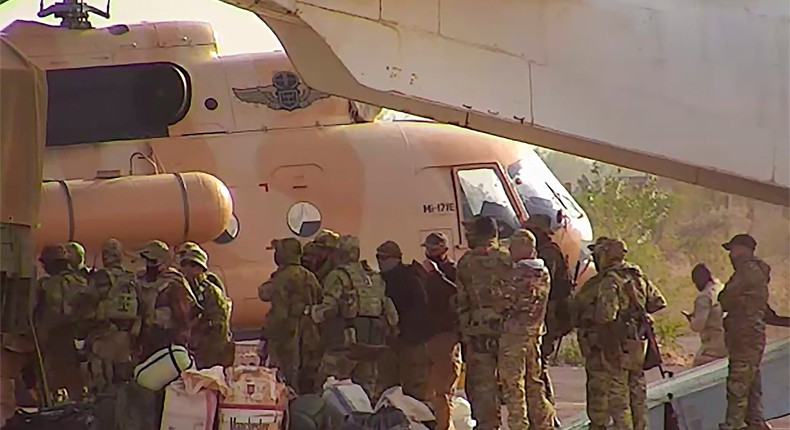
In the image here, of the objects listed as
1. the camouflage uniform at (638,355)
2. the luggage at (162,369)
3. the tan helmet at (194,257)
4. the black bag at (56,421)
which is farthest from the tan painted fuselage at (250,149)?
the black bag at (56,421)

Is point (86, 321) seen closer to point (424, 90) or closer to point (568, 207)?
point (424, 90)

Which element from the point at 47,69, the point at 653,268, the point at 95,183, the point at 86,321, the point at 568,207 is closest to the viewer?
the point at 86,321

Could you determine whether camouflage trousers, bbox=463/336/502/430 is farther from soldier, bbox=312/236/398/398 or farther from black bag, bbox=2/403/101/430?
black bag, bbox=2/403/101/430

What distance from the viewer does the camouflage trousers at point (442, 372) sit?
843cm

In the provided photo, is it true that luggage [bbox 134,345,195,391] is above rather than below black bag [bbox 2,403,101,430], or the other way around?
above

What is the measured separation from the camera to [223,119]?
1112cm

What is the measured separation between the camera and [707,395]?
8711mm

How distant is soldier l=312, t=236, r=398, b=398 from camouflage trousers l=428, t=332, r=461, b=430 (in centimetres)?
71

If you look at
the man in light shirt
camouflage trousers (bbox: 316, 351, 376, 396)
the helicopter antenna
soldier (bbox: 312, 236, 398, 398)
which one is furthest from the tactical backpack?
the helicopter antenna

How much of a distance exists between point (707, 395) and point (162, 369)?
398cm

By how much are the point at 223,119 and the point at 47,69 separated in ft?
5.25

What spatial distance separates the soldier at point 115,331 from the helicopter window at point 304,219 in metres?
3.29

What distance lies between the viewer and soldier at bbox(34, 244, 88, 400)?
7.76 m

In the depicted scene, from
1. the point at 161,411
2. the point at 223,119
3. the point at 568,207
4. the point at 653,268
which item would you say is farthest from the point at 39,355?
the point at 653,268
